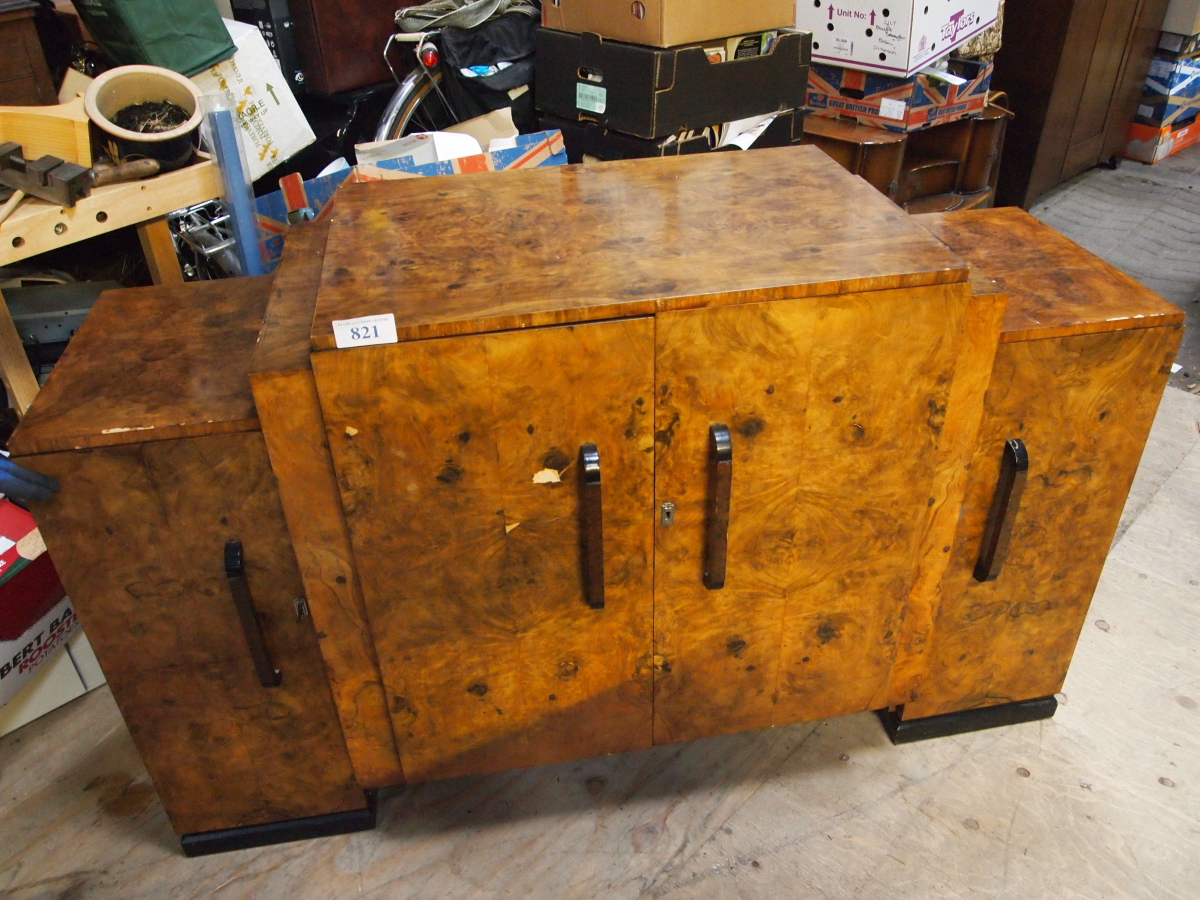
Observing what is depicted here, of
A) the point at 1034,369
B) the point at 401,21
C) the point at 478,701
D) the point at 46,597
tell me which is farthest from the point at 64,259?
the point at 1034,369

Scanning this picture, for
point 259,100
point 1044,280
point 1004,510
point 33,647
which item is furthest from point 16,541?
point 1044,280

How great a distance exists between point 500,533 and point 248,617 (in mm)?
373

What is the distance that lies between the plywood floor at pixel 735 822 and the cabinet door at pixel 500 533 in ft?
0.55

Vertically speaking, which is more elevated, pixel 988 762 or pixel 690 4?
pixel 690 4

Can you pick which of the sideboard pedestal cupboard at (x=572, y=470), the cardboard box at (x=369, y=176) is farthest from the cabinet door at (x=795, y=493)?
the cardboard box at (x=369, y=176)

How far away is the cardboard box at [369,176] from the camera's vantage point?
1936 millimetres

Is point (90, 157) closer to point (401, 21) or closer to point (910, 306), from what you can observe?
point (401, 21)

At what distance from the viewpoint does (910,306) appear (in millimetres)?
1134

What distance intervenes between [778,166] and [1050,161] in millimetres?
2650

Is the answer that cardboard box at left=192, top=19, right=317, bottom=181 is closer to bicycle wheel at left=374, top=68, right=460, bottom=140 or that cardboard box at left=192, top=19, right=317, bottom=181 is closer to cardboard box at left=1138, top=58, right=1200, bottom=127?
bicycle wheel at left=374, top=68, right=460, bottom=140

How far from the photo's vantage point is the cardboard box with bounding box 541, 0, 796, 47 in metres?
2.00

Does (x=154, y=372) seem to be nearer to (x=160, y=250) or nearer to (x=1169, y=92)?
(x=160, y=250)

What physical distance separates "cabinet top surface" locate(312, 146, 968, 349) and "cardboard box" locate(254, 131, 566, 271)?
1.70 feet

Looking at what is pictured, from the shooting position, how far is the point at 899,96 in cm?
270
